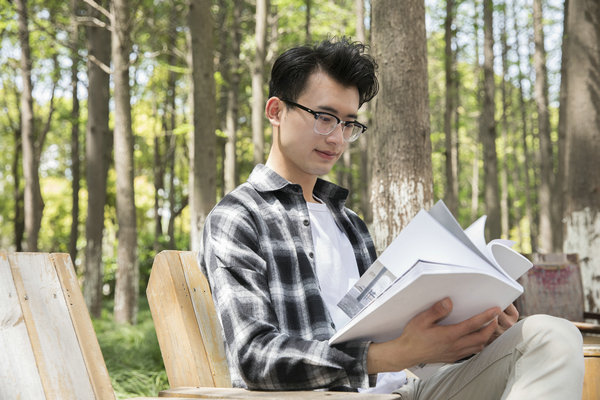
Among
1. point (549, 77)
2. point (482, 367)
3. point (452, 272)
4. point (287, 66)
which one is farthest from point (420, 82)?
point (549, 77)

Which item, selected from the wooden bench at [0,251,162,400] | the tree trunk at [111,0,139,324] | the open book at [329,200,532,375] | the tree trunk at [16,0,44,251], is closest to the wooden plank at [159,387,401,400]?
the open book at [329,200,532,375]

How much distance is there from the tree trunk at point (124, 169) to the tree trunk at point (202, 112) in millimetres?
1458

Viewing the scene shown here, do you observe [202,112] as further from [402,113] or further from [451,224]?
[451,224]

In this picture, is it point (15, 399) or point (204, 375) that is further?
point (204, 375)

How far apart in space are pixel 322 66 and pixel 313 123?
0.21 metres

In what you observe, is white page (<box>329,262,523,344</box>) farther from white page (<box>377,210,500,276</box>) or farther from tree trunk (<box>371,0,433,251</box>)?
tree trunk (<box>371,0,433,251</box>)

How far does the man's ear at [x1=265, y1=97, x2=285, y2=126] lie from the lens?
248cm

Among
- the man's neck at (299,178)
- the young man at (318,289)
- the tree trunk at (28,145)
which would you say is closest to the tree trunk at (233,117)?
the tree trunk at (28,145)

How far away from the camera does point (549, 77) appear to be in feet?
85.6

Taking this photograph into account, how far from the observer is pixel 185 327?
2.32m

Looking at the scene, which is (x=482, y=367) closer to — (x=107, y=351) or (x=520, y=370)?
(x=520, y=370)

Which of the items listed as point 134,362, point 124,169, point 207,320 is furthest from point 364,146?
point 207,320

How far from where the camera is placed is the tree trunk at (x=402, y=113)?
4422 millimetres

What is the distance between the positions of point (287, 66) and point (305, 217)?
56 centimetres
